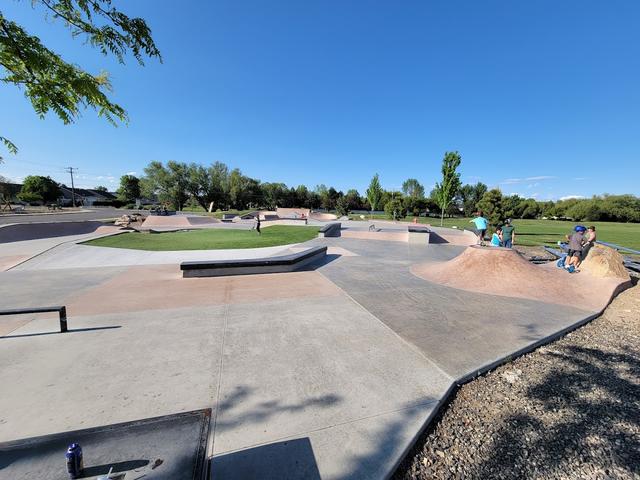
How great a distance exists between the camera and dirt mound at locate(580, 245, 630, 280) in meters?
7.84

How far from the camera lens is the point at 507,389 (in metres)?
3.23

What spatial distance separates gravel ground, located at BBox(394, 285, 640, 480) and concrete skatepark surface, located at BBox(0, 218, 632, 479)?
0.22 meters

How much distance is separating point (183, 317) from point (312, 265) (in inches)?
211

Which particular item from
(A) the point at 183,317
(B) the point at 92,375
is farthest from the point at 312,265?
(B) the point at 92,375

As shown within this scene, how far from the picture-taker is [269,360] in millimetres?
3594

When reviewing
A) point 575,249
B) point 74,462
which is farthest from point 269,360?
point 575,249

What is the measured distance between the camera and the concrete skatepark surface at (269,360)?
2354mm

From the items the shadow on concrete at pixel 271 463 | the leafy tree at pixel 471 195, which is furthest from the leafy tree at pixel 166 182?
the leafy tree at pixel 471 195

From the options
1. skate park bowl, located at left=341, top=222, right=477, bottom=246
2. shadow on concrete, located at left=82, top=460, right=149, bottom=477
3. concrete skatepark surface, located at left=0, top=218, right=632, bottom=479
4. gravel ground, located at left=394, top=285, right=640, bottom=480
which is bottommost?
gravel ground, located at left=394, top=285, right=640, bottom=480

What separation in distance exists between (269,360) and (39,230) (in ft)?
75.0

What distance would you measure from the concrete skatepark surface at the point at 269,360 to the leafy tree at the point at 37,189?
88253mm

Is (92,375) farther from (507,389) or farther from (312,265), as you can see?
(312,265)

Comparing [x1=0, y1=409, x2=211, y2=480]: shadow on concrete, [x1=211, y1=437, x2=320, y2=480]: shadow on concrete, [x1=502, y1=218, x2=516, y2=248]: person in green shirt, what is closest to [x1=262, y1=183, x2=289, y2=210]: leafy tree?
[x1=502, y1=218, x2=516, y2=248]: person in green shirt

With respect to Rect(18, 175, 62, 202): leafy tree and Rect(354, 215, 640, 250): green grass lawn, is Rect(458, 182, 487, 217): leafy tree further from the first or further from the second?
Rect(18, 175, 62, 202): leafy tree
